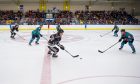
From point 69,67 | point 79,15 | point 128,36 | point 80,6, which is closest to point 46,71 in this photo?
point 69,67

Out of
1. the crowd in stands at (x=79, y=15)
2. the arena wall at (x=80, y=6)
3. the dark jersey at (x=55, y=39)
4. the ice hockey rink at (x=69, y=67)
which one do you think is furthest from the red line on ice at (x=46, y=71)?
the arena wall at (x=80, y=6)

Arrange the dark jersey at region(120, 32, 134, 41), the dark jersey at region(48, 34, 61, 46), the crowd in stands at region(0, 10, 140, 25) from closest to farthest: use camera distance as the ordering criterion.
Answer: the dark jersey at region(48, 34, 61, 46) → the dark jersey at region(120, 32, 134, 41) → the crowd in stands at region(0, 10, 140, 25)

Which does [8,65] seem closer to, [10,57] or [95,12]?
[10,57]

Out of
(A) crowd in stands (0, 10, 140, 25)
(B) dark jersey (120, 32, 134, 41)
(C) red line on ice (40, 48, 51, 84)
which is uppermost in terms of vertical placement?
(A) crowd in stands (0, 10, 140, 25)

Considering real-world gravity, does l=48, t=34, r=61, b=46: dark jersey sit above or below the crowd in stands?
below

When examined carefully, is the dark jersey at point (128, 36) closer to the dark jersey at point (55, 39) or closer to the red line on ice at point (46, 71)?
the dark jersey at point (55, 39)

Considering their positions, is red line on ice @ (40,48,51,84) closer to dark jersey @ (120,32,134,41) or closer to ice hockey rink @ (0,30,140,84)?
ice hockey rink @ (0,30,140,84)

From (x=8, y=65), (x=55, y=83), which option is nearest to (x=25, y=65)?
(x=8, y=65)

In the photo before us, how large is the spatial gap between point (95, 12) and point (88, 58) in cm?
1271

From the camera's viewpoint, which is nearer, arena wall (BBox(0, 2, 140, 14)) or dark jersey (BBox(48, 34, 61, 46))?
dark jersey (BBox(48, 34, 61, 46))

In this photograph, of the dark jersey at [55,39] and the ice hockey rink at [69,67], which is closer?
the ice hockey rink at [69,67]

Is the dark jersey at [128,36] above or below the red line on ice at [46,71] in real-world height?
above

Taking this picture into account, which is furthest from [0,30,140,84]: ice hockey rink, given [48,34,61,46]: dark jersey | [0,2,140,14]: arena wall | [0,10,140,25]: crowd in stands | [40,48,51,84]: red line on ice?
[0,2,140,14]: arena wall

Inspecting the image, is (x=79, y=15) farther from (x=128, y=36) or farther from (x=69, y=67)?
(x=69, y=67)
